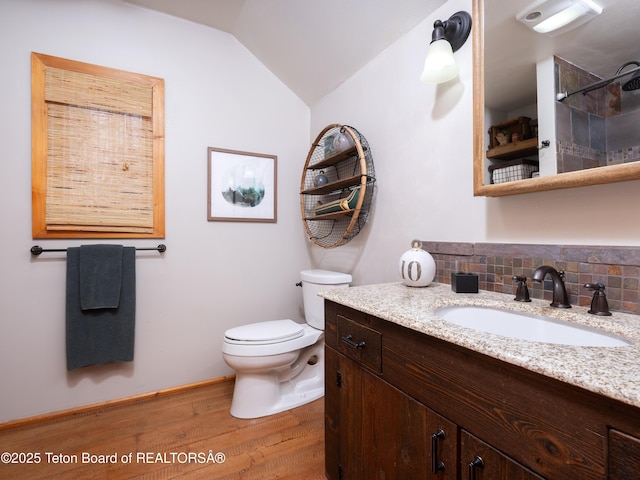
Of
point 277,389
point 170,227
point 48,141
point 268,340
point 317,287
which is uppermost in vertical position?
point 48,141

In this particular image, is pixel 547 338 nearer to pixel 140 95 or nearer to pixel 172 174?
pixel 172 174

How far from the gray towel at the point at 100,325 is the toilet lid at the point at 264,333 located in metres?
0.65

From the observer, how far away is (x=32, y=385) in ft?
5.76

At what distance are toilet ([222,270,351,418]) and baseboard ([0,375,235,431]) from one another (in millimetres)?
379

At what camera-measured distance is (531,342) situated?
65cm

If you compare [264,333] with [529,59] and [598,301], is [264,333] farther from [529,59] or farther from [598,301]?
[529,59]

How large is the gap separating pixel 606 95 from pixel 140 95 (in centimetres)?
229

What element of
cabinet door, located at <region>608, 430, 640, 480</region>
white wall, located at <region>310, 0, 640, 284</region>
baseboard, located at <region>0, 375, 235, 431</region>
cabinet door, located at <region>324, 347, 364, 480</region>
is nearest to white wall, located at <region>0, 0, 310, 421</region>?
baseboard, located at <region>0, 375, 235, 431</region>

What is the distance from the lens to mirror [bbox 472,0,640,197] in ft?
2.84

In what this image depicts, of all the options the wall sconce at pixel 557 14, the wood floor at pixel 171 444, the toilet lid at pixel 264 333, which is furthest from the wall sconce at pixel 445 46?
the wood floor at pixel 171 444

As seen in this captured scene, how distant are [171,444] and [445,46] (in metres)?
2.22

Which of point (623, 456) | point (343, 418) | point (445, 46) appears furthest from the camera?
point (445, 46)

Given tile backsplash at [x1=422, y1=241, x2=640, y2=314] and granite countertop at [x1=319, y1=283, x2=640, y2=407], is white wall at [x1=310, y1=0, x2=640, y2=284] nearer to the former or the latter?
tile backsplash at [x1=422, y1=241, x2=640, y2=314]

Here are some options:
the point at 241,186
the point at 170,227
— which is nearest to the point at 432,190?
the point at 241,186
